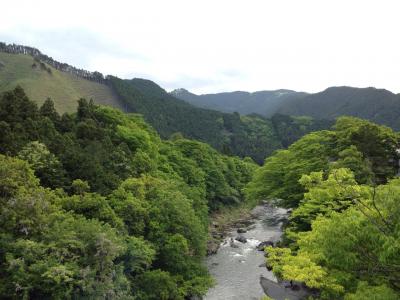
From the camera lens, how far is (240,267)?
48500 mm

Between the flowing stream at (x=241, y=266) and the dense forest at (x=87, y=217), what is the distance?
5284 mm

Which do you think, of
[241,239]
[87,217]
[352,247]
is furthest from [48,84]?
[352,247]

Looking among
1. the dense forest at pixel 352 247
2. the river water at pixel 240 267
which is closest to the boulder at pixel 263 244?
the river water at pixel 240 267

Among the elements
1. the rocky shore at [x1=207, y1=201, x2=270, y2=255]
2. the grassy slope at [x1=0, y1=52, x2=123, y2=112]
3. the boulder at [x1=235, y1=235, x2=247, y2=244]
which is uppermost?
the grassy slope at [x1=0, y1=52, x2=123, y2=112]

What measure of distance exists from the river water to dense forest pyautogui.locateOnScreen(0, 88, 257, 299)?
515cm

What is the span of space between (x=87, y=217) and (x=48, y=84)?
12264 cm

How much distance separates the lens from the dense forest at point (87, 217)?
23375mm

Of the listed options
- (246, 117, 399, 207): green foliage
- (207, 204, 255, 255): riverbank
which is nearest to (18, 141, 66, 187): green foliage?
(207, 204, 255, 255): riverbank

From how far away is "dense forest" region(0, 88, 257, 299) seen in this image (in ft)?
76.7

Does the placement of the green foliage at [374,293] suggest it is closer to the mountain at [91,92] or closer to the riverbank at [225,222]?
the riverbank at [225,222]

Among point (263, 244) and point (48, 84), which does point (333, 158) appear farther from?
point (48, 84)

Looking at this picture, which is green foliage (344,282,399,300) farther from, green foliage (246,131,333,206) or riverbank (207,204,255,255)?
riverbank (207,204,255,255)

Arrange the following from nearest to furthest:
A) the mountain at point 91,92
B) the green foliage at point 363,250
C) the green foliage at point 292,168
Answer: the green foliage at point 363,250 → the green foliage at point 292,168 → the mountain at point 91,92

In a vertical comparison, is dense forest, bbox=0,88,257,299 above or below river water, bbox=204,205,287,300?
above
